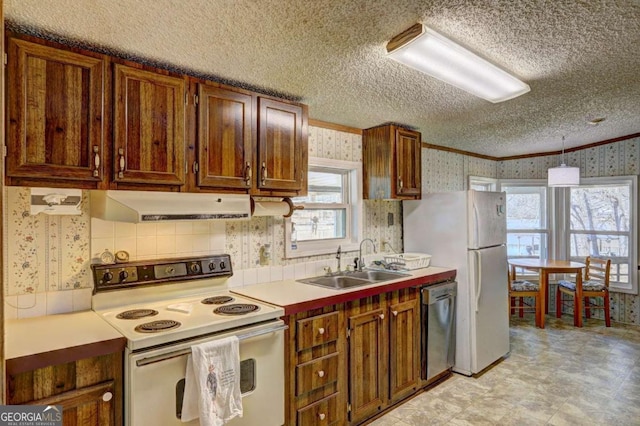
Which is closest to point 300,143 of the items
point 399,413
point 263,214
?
point 263,214

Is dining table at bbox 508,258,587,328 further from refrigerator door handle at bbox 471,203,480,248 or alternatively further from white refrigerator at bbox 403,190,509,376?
refrigerator door handle at bbox 471,203,480,248

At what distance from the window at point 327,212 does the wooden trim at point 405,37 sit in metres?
1.42

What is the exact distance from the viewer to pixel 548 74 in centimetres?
254

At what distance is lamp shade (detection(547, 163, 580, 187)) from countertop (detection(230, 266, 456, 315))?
2.55 meters

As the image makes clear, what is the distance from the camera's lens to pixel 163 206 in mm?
2037

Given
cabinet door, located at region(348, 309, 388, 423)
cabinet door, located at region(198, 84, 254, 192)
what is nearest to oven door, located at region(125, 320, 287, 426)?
cabinet door, located at region(348, 309, 388, 423)

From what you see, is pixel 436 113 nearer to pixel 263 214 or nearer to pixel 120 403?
pixel 263 214

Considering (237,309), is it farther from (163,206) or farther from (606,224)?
(606,224)

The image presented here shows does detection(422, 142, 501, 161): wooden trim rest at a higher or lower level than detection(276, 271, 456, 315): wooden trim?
higher

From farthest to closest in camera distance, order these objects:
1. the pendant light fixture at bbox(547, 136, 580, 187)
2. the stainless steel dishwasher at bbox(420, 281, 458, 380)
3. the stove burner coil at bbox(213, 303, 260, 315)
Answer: the pendant light fixture at bbox(547, 136, 580, 187), the stainless steel dishwasher at bbox(420, 281, 458, 380), the stove burner coil at bbox(213, 303, 260, 315)

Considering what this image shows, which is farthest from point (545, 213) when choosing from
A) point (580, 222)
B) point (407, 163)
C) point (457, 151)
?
point (407, 163)

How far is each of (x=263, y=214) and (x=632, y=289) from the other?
5.08m

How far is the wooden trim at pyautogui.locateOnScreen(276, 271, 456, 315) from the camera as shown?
227cm

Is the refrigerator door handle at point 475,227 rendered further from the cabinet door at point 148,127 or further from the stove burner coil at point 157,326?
the stove burner coil at point 157,326
